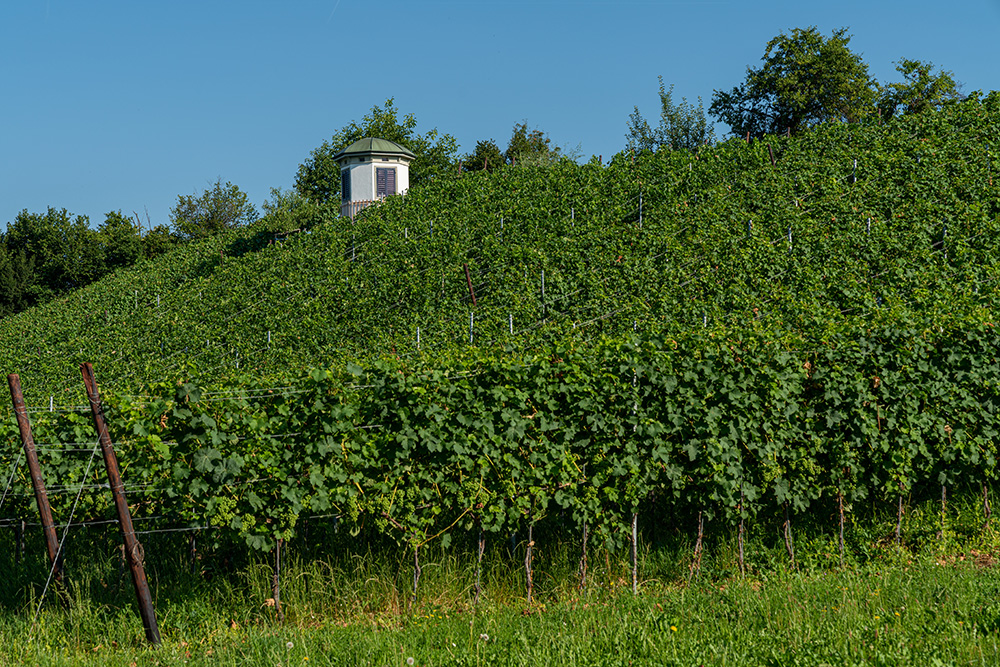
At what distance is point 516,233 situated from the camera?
20.6m

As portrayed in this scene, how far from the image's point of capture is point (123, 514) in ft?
17.7

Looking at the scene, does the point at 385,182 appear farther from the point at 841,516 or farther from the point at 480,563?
the point at 841,516

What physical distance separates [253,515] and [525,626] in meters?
2.27

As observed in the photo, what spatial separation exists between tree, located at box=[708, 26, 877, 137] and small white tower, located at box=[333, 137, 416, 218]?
22222mm

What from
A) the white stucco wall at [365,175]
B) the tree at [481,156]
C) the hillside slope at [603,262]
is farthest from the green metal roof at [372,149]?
the tree at [481,156]

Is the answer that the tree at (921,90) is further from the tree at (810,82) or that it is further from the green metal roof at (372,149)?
the green metal roof at (372,149)

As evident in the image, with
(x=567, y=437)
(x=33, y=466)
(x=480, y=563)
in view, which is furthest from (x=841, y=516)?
(x=33, y=466)

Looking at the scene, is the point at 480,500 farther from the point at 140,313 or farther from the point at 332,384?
the point at 140,313

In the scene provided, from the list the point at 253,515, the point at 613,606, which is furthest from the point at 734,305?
the point at 253,515

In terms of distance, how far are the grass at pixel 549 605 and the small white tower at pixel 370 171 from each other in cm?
2858

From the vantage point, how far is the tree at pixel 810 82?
4088 cm

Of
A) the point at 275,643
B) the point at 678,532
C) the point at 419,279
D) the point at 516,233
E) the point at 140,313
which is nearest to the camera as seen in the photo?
the point at 275,643

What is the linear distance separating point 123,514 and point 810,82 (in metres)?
44.9

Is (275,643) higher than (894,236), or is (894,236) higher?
(894,236)
